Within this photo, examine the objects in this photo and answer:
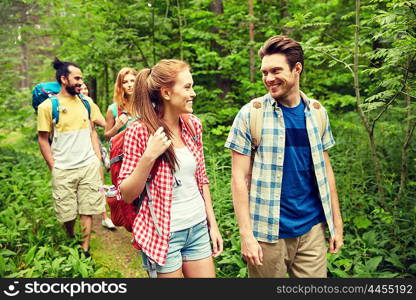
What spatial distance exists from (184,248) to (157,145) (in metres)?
0.81

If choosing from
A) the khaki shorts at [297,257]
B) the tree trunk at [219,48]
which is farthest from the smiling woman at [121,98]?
the tree trunk at [219,48]

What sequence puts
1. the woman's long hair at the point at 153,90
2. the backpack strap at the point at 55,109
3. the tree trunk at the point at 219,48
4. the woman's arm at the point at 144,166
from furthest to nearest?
the tree trunk at the point at 219,48, the backpack strap at the point at 55,109, the woman's long hair at the point at 153,90, the woman's arm at the point at 144,166

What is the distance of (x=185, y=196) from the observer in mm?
2518

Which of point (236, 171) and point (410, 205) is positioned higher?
point (236, 171)

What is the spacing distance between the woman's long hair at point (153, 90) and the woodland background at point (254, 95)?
220 cm

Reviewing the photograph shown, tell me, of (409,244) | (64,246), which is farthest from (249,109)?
(64,246)

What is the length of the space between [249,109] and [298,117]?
386 mm

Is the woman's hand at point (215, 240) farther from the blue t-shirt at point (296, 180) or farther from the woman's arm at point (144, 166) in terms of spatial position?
the woman's arm at point (144, 166)

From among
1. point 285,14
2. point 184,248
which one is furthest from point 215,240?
point 285,14

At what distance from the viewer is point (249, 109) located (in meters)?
2.60

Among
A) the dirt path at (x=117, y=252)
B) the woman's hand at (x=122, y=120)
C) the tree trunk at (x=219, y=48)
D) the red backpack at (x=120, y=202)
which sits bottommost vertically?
the dirt path at (x=117, y=252)

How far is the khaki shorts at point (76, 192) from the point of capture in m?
4.93

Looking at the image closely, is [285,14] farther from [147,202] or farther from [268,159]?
[147,202]

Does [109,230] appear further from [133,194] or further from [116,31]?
[116,31]
